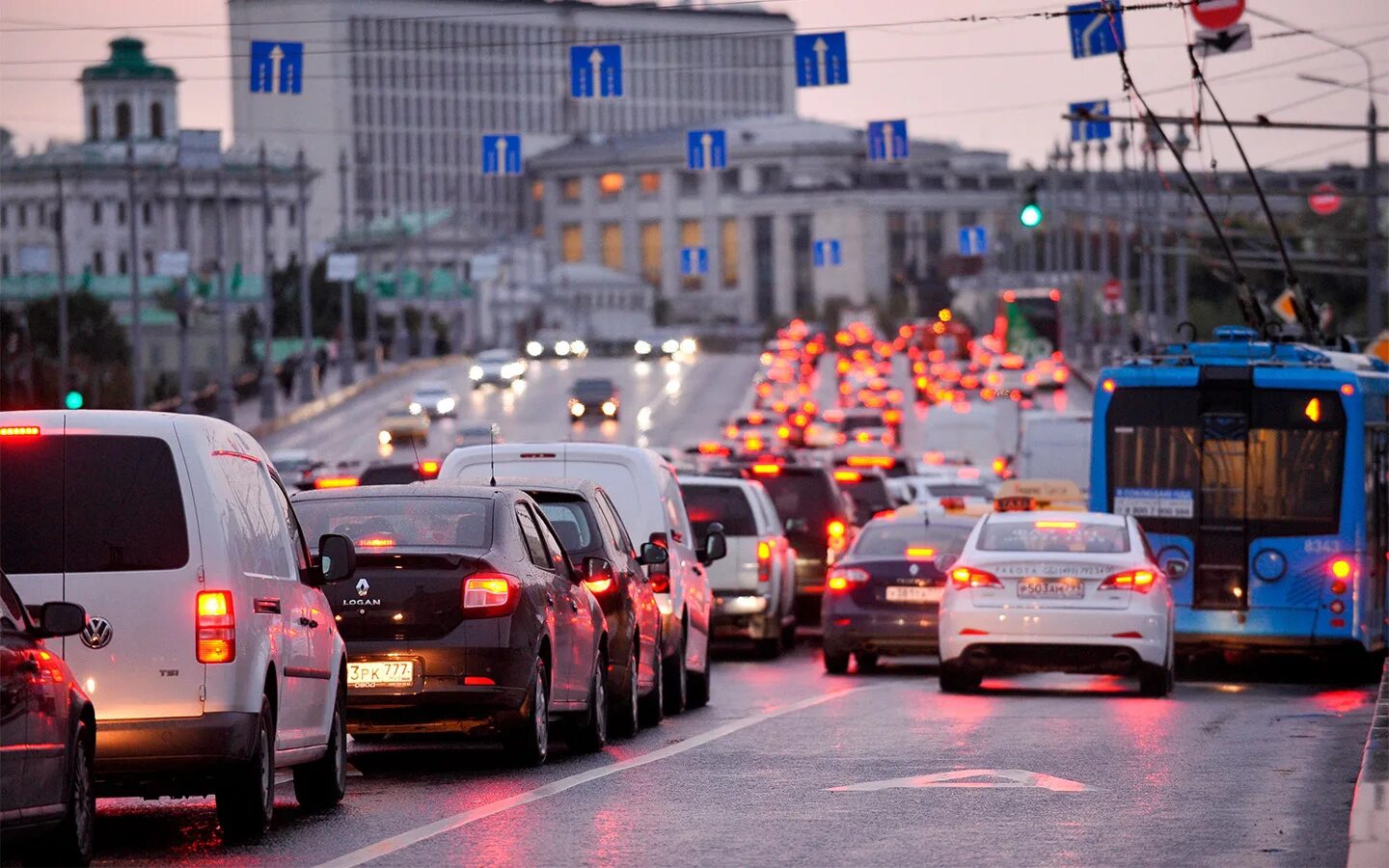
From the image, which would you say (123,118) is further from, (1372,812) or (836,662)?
(1372,812)

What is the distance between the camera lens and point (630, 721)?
1811cm

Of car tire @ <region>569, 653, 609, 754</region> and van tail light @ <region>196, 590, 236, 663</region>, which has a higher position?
van tail light @ <region>196, 590, 236, 663</region>

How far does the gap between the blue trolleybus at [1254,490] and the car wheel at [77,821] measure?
15.8 m

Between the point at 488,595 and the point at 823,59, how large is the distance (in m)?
30.1

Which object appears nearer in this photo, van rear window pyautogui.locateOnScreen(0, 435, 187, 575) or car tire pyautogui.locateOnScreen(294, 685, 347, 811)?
van rear window pyautogui.locateOnScreen(0, 435, 187, 575)

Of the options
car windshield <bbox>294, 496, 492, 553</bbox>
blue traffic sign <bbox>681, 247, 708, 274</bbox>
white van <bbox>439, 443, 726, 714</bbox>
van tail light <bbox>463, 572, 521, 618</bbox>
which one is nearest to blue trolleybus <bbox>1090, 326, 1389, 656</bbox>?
white van <bbox>439, 443, 726, 714</bbox>

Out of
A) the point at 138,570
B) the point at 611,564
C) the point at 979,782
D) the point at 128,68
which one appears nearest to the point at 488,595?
the point at 979,782

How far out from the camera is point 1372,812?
11.7 metres

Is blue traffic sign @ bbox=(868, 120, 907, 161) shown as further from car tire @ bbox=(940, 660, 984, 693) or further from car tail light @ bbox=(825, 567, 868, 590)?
car tire @ bbox=(940, 660, 984, 693)

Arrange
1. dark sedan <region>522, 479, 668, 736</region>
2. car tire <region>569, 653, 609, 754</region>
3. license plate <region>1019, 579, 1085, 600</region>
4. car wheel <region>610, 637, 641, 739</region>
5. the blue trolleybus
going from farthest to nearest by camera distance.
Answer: the blue trolleybus
license plate <region>1019, 579, 1085, 600</region>
car wheel <region>610, 637, 641, 739</region>
dark sedan <region>522, 479, 668, 736</region>
car tire <region>569, 653, 609, 754</region>

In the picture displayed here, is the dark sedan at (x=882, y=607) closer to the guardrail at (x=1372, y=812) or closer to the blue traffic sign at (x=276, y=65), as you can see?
the guardrail at (x=1372, y=812)

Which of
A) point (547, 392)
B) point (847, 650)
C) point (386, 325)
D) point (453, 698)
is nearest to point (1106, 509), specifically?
point (847, 650)

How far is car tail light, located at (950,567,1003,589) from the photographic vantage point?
22156mm

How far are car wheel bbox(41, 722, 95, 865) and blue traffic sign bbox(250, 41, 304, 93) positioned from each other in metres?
34.3
